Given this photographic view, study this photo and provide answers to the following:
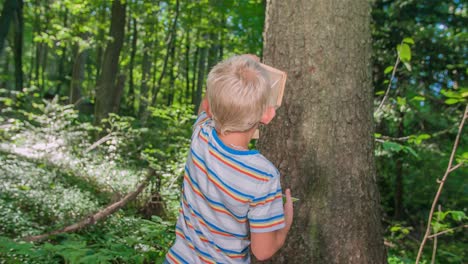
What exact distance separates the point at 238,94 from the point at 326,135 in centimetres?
101

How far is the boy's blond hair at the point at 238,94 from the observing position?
5.12 feet

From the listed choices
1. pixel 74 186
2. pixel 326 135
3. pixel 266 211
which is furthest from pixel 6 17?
pixel 266 211

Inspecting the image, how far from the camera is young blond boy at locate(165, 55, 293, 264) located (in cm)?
158

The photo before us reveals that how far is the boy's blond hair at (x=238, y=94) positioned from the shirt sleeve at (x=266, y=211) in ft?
0.80

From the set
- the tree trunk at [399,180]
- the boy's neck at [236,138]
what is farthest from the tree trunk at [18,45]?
the boy's neck at [236,138]

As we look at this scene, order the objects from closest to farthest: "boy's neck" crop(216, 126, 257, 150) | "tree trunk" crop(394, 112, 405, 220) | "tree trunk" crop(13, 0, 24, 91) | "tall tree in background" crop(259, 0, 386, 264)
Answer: "boy's neck" crop(216, 126, 257, 150) < "tall tree in background" crop(259, 0, 386, 264) < "tree trunk" crop(394, 112, 405, 220) < "tree trunk" crop(13, 0, 24, 91)

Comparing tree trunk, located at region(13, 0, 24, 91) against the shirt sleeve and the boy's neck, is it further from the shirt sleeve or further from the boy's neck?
the shirt sleeve

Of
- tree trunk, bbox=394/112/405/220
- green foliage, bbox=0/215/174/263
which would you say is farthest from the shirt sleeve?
tree trunk, bbox=394/112/405/220

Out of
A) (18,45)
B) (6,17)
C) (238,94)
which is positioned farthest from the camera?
(18,45)

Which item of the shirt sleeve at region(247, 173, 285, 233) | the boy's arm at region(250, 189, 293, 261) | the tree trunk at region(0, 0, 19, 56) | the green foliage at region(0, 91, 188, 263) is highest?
the tree trunk at region(0, 0, 19, 56)

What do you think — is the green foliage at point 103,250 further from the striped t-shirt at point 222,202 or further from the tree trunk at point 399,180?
the tree trunk at point 399,180

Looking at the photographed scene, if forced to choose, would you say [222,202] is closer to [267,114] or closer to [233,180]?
[233,180]

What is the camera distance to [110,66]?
39.3 ft

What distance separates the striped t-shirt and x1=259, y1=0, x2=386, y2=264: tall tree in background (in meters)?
0.71
